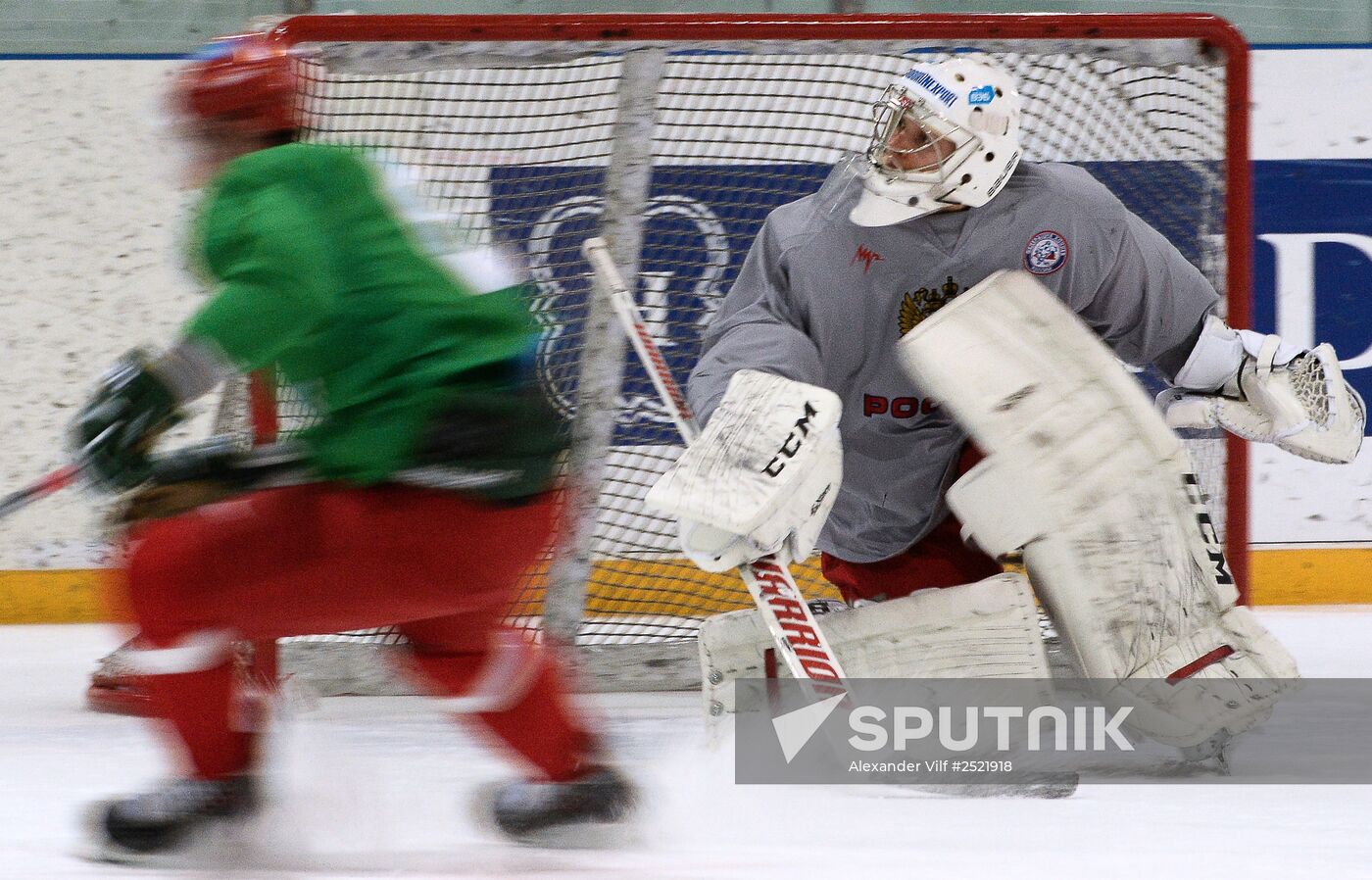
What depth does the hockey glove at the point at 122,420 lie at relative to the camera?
5.41 feet

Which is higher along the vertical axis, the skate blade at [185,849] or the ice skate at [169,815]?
the ice skate at [169,815]

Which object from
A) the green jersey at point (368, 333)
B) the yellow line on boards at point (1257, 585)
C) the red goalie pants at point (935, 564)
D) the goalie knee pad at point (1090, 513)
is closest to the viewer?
the green jersey at point (368, 333)

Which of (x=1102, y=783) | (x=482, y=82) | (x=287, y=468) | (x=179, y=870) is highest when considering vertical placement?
(x=482, y=82)

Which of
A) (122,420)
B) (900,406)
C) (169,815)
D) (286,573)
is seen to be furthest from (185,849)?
(900,406)

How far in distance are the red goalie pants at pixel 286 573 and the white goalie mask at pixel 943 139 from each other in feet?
2.76

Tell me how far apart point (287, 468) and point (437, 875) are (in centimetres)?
47

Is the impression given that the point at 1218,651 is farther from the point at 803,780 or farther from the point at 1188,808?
the point at 803,780

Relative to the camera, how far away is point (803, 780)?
2.23m

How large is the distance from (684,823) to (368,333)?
0.74m

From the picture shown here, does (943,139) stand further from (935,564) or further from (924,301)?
(935,564)

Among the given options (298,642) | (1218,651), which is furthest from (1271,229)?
(298,642)

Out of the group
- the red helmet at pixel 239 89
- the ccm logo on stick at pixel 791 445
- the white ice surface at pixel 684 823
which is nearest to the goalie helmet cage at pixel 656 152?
the white ice surface at pixel 684 823

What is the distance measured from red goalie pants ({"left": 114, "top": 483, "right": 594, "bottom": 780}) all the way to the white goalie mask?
84cm

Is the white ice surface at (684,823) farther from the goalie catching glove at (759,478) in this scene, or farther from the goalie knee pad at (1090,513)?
the goalie catching glove at (759,478)
